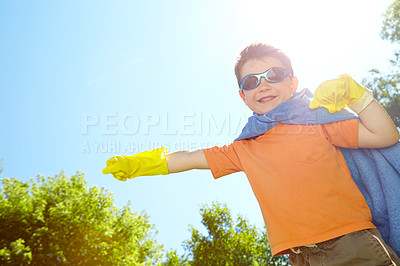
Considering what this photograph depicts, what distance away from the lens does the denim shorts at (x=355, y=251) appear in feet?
6.26

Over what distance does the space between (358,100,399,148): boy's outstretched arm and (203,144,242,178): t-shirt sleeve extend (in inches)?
37.3

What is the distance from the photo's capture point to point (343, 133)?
2326 mm

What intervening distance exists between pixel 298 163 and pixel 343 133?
435 millimetres

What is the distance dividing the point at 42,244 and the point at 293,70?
58.7 feet

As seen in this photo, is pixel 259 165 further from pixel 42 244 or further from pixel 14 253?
pixel 42 244

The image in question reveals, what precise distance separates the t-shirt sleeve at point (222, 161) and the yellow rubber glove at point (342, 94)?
81 cm

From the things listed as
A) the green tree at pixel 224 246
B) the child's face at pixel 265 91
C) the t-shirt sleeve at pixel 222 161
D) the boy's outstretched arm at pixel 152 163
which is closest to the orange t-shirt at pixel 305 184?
the t-shirt sleeve at pixel 222 161

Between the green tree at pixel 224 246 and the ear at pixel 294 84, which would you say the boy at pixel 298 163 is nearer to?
the ear at pixel 294 84

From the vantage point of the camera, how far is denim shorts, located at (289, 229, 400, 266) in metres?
1.91

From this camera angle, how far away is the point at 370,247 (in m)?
1.93

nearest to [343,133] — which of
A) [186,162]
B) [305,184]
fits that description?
[305,184]

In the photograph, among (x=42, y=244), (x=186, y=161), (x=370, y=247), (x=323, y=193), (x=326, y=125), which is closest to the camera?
(x=370, y=247)

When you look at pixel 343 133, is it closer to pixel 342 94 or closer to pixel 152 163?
pixel 342 94

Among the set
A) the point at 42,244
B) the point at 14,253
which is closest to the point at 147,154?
the point at 14,253
